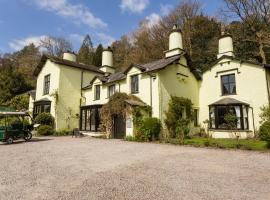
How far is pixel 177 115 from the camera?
61.2ft

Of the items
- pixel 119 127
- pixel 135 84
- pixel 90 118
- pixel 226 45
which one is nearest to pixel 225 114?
pixel 226 45

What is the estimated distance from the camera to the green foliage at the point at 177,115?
17542mm

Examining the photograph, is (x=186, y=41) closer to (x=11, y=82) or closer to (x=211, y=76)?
(x=211, y=76)

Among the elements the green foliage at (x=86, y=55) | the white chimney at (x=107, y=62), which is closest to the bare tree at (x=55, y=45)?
the green foliage at (x=86, y=55)

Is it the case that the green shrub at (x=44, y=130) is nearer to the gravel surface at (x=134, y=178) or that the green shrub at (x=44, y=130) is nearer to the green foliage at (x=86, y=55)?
the gravel surface at (x=134, y=178)

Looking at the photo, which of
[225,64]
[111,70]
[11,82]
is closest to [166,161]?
[225,64]

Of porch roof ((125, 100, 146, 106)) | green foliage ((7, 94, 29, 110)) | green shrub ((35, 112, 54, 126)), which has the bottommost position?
green shrub ((35, 112, 54, 126))

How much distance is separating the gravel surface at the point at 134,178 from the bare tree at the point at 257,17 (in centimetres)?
2201

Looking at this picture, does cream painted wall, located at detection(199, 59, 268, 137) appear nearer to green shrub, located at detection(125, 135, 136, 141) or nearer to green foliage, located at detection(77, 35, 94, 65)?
green shrub, located at detection(125, 135, 136, 141)

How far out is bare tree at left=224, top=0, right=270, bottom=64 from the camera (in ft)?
84.1

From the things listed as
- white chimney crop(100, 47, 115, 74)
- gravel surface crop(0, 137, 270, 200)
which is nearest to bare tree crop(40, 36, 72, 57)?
white chimney crop(100, 47, 115, 74)

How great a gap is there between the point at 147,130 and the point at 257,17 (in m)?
21.9

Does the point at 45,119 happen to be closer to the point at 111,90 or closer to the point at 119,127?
the point at 111,90

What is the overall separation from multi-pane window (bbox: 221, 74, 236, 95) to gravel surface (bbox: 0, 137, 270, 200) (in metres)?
11.5
